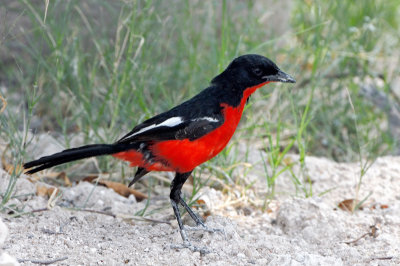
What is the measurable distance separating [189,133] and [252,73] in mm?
599

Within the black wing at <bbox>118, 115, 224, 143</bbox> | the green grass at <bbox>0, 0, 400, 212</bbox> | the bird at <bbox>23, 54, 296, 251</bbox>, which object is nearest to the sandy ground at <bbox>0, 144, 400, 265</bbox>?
the bird at <bbox>23, 54, 296, 251</bbox>

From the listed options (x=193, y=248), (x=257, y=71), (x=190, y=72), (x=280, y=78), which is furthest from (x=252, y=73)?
(x=190, y=72)

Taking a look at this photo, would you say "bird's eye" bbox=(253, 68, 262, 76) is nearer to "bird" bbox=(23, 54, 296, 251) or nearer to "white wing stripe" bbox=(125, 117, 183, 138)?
"bird" bbox=(23, 54, 296, 251)

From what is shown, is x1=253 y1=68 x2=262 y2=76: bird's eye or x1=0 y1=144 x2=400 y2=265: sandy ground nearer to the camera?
x1=0 y1=144 x2=400 y2=265: sandy ground

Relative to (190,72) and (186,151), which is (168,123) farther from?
(190,72)

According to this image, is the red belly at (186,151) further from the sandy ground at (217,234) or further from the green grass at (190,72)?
the green grass at (190,72)

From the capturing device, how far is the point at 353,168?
519 cm

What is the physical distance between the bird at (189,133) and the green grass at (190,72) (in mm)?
791

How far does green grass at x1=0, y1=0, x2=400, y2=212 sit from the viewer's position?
4777mm

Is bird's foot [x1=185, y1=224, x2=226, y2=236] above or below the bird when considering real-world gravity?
below

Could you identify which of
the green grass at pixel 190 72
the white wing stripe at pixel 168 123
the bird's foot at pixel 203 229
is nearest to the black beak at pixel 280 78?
the white wing stripe at pixel 168 123

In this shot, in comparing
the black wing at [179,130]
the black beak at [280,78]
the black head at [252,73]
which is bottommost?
the black wing at [179,130]

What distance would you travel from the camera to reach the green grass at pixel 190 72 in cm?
478

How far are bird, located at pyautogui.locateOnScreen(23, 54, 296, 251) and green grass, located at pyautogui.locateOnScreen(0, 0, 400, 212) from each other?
0.79 meters
